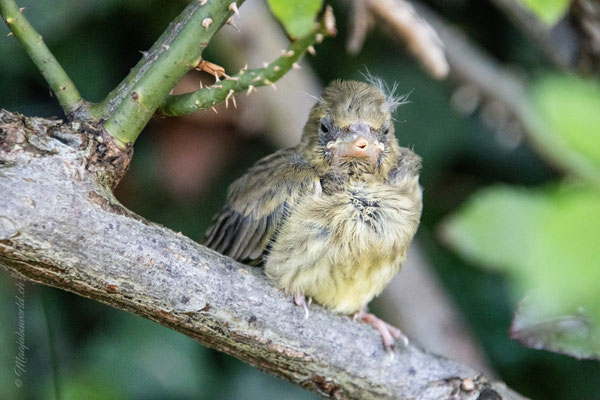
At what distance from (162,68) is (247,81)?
25 cm

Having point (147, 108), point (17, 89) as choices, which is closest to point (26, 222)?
point (147, 108)

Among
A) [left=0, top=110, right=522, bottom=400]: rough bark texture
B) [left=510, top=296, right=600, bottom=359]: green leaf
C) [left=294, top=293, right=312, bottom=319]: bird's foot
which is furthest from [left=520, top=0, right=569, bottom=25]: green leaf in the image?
[left=294, top=293, right=312, bottom=319]: bird's foot

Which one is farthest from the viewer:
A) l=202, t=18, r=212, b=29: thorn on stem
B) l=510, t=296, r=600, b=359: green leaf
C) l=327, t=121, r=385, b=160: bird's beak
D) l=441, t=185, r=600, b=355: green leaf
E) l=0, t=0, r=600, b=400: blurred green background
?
l=0, t=0, r=600, b=400: blurred green background

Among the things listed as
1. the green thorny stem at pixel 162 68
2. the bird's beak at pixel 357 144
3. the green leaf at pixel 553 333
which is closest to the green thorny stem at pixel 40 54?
the green thorny stem at pixel 162 68

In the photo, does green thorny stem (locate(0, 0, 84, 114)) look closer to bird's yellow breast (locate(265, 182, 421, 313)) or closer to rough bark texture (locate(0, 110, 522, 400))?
rough bark texture (locate(0, 110, 522, 400))

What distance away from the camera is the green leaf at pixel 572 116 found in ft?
2.00

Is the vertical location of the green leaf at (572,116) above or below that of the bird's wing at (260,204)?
below

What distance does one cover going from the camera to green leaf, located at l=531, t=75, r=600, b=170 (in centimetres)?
61

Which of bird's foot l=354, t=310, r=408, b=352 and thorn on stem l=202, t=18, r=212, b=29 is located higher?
thorn on stem l=202, t=18, r=212, b=29

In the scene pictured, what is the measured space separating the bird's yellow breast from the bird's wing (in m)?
0.06

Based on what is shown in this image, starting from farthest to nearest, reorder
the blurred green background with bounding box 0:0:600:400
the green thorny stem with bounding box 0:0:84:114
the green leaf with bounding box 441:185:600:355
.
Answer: the blurred green background with bounding box 0:0:600:400 < the green thorny stem with bounding box 0:0:84:114 < the green leaf with bounding box 441:185:600:355

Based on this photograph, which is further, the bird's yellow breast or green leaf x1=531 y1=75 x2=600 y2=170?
the bird's yellow breast

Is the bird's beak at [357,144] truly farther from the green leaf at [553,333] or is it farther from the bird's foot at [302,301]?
the green leaf at [553,333]

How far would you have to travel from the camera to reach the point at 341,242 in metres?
2.39
